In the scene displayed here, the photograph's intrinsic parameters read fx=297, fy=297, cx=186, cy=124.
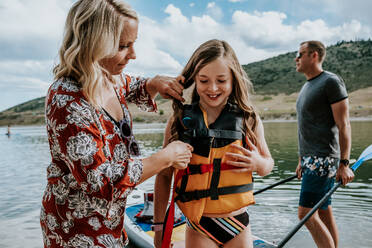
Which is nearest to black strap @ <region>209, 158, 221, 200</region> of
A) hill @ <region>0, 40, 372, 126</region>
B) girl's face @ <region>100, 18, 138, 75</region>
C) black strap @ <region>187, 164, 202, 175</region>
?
black strap @ <region>187, 164, 202, 175</region>

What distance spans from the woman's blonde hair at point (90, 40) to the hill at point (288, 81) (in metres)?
53.6

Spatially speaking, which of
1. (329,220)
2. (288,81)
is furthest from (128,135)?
(288,81)

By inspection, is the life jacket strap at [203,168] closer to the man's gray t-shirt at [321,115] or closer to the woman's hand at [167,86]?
the woman's hand at [167,86]

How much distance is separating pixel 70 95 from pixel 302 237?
4.66 m

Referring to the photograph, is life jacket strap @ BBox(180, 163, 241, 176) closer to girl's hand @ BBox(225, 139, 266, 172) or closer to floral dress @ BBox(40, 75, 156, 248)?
girl's hand @ BBox(225, 139, 266, 172)

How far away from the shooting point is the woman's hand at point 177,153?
1.63 m

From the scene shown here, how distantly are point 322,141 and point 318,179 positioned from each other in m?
0.44

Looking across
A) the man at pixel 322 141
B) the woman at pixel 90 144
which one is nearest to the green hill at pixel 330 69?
the man at pixel 322 141

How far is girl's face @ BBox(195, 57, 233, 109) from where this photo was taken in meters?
2.06

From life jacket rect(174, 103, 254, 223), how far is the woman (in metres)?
0.35

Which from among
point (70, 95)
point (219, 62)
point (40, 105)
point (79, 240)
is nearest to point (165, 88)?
point (219, 62)

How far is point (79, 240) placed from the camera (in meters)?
1.54

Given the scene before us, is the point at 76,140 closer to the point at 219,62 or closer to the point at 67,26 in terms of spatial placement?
the point at 67,26

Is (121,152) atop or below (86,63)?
below
